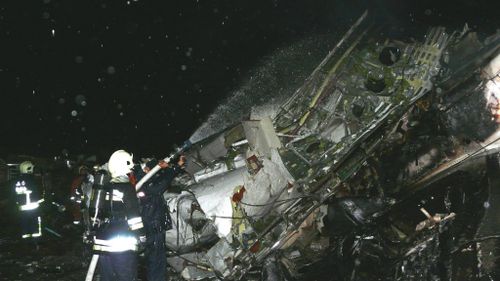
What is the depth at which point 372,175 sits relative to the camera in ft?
17.4

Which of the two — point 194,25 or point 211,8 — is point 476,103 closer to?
point 211,8

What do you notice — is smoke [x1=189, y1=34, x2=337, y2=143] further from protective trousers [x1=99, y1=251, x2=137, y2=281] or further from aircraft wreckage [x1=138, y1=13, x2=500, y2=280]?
protective trousers [x1=99, y1=251, x2=137, y2=281]

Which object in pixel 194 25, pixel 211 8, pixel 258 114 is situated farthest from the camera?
pixel 194 25

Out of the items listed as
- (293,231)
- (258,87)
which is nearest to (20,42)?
(258,87)

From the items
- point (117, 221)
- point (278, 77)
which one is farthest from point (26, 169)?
point (278, 77)

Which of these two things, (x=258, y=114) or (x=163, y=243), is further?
Answer: (x=258, y=114)

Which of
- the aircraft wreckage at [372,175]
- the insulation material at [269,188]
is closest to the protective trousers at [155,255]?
the aircraft wreckage at [372,175]

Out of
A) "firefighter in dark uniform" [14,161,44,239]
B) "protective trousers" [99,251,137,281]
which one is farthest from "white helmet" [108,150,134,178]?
"firefighter in dark uniform" [14,161,44,239]

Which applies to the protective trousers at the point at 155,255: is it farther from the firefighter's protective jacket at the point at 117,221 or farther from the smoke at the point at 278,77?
the smoke at the point at 278,77

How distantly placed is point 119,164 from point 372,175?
9.83 feet

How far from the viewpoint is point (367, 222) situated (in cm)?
518

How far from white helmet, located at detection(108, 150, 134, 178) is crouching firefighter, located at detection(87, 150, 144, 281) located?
0.12 metres

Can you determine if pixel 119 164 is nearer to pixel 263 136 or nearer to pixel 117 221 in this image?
pixel 117 221

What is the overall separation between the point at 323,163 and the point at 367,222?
34.8 inches
